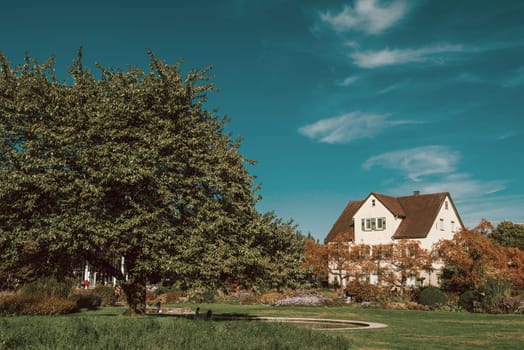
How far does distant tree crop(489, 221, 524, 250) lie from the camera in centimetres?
6481

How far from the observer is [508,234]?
219 ft

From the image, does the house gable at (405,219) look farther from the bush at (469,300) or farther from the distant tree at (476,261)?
the bush at (469,300)

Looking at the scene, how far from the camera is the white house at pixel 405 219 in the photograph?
172ft

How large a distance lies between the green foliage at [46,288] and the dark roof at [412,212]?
3214cm

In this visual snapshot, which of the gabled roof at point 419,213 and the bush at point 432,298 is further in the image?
the gabled roof at point 419,213

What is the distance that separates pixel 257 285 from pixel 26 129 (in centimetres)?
1011

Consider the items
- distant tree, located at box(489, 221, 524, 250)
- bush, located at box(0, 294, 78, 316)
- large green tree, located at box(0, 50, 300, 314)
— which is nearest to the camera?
large green tree, located at box(0, 50, 300, 314)

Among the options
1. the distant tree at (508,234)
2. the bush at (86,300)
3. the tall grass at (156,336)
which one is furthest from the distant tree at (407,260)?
the tall grass at (156,336)

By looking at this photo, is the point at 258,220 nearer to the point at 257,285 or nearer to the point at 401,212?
the point at 257,285

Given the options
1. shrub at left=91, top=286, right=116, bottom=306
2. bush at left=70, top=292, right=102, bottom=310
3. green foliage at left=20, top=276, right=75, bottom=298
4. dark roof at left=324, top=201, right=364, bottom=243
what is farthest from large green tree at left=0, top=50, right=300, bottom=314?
dark roof at left=324, top=201, right=364, bottom=243

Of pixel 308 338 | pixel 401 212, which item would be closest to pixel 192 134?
pixel 308 338

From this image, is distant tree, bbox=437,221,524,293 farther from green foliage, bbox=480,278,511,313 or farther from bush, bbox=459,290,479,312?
green foliage, bbox=480,278,511,313

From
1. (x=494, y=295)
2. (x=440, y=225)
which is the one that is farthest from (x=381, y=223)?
(x=494, y=295)

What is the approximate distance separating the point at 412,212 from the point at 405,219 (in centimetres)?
121
